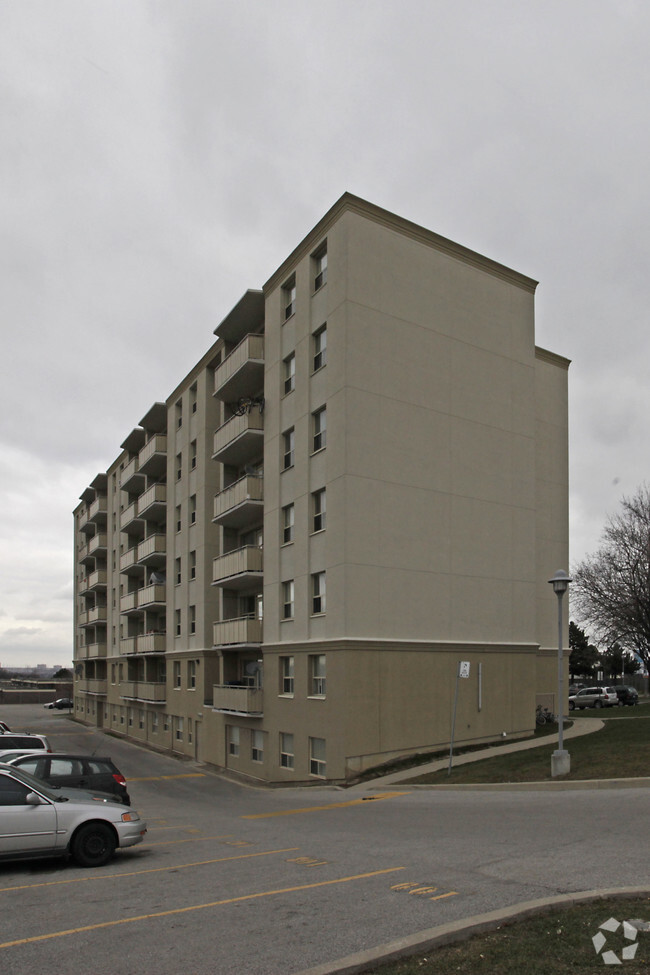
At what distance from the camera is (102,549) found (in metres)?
70.3

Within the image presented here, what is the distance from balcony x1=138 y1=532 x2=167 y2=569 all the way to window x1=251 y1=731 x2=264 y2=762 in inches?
684

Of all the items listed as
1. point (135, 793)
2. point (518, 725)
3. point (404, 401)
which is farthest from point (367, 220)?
point (135, 793)

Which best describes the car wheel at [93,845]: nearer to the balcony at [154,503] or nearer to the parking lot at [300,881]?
the parking lot at [300,881]

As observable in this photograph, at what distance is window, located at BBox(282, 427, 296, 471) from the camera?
32.1 m

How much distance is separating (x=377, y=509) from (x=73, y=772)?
13.3 metres

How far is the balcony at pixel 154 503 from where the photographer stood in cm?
4997

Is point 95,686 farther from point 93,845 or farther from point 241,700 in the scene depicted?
point 93,845

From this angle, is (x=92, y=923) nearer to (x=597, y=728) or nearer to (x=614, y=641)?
(x=597, y=728)

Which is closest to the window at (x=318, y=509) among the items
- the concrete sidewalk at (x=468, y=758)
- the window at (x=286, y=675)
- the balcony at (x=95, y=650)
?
the window at (x=286, y=675)

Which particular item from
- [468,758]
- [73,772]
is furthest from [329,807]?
[468,758]

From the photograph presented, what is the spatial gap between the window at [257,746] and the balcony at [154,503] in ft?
62.8

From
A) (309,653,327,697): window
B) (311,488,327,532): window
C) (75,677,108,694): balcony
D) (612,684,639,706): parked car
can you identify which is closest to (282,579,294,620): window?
(309,653,327,697): window

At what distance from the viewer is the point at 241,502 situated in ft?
113

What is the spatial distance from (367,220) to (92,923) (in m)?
25.0
